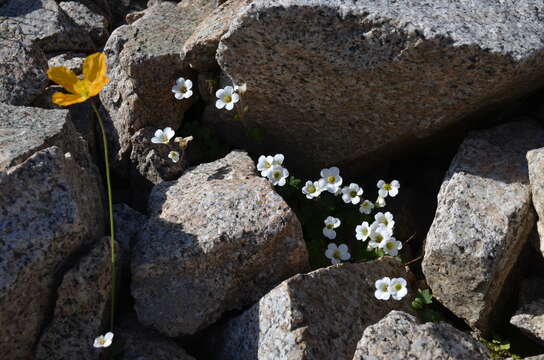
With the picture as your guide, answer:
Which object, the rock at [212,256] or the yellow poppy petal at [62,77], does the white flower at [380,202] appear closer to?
the rock at [212,256]

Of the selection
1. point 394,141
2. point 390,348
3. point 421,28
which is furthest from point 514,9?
point 390,348

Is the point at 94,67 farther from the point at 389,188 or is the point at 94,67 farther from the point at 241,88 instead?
the point at 389,188

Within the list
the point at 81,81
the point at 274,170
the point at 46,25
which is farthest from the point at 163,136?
the point at 46,25

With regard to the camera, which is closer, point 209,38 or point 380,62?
point 380,62

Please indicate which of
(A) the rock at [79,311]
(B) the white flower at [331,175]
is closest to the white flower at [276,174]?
(B) the white flower at [331,175]

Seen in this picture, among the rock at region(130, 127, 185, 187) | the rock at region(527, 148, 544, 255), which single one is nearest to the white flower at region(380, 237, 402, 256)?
the rock at region(527, 148, 544, 255)

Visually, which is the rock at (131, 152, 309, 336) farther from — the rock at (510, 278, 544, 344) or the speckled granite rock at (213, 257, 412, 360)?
the rock at (510, 278, 544, 344)

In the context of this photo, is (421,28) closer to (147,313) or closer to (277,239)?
(277,239)
